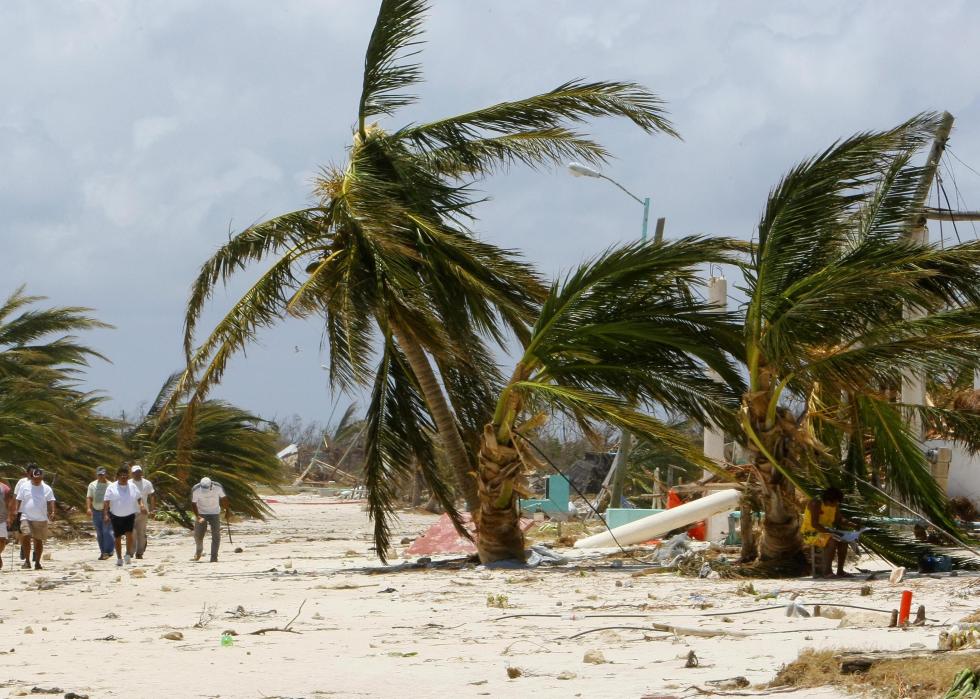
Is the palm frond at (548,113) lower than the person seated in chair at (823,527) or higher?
higher

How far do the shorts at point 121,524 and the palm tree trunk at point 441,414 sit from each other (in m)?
4.93

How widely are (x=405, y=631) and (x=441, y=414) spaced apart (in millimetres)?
6337

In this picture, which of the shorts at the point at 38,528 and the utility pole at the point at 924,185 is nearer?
the utility pole at the point at 924,185

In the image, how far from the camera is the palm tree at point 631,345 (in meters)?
13.2

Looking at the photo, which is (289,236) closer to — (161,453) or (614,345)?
(614,345)

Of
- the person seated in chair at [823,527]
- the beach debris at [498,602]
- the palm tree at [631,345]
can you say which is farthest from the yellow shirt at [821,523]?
the beach debris at [498,602]

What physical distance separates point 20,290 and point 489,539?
684 inches

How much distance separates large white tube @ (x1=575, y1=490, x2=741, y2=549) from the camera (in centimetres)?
1692

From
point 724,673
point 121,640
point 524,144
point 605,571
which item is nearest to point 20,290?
point 524,144

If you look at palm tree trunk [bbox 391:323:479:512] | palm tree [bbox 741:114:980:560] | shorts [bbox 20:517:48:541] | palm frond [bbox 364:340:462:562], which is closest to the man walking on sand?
shorts [bbox 20:517:48:541]

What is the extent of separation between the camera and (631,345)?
13.5m

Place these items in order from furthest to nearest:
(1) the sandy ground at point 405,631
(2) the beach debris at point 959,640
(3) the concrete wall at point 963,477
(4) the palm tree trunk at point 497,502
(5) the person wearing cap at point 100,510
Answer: (3) the concrete wall at point 963,477
(5) the person wearing cap at point 100,510
(4) the palm tree trunk at point 497,502
(1) the sandy ground at point 405,631
(2) the beach debris at point 959,640

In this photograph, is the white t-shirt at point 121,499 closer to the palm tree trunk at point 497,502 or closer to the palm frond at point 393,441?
the palm frond at point 393,441

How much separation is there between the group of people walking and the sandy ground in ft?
4.22
